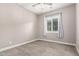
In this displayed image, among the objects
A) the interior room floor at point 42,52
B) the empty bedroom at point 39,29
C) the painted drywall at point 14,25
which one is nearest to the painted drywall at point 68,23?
the empty bedroom at point 39,29

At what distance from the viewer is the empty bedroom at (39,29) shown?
8.05 feet

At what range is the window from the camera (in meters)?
3.72

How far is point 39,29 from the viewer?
4535 mm

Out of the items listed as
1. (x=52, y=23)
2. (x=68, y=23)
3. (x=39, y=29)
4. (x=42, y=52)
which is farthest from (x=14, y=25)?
(x=68, y=23)

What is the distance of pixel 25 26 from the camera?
3.56m

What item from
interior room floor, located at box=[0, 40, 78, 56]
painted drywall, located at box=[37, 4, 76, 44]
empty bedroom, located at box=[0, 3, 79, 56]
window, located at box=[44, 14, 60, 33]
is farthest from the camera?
window, located at box=[44, 14, 60, 33]

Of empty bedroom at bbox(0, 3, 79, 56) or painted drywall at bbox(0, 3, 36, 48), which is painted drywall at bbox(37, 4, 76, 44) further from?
painted drywall at bbox(0, 3, 36, 48)

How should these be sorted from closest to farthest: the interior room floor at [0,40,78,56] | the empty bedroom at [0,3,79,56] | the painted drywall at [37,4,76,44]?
the interior room floor at [0,40,78,56]
the empty bedroom at [0,3,79,56]
the painted drywall at [37,4,76,44]

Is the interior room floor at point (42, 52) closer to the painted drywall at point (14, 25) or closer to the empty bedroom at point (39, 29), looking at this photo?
the empty bedroom at point (39, 29)

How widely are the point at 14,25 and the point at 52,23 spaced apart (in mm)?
2321

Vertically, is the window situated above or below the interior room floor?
above

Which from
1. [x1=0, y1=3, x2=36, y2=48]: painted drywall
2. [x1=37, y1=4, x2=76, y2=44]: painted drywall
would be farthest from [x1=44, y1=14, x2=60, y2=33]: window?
[x1=0, y1=3, x2=36, y2=48]: painted drywall

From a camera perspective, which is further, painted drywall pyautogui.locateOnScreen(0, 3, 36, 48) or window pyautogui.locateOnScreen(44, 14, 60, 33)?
window pyautogui.locateOnScreen(44, 14, 60, 33)

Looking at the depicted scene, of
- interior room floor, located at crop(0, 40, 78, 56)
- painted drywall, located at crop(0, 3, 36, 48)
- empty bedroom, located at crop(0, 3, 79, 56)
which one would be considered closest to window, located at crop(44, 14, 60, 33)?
empty bedroom, located at crop(0, 3, 79, 56)
